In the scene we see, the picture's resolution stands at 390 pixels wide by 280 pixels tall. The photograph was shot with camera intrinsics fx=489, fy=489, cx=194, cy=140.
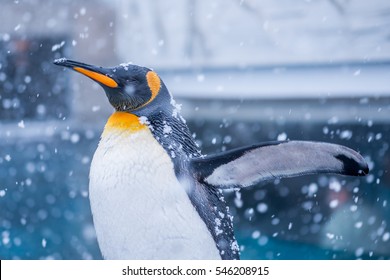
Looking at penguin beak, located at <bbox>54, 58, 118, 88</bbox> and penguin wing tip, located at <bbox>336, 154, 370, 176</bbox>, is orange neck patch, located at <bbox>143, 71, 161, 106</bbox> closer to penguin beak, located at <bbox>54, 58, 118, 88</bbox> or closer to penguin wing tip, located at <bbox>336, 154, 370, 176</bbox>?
penguin beak, located at <bbox>54, 58, 118, 88</bbox>

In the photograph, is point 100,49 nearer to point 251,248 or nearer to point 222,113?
point 222,113

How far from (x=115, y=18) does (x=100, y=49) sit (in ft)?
0.40

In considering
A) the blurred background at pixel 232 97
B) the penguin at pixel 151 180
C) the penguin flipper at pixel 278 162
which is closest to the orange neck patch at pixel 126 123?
the penguin at pixel 151 180

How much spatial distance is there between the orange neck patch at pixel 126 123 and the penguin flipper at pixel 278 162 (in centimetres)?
16

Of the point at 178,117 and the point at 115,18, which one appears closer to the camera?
the point at 178,117

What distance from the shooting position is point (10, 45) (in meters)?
1.50

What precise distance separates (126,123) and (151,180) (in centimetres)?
14

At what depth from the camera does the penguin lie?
103 centimetres

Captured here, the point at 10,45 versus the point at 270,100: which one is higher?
the point at 10,45
